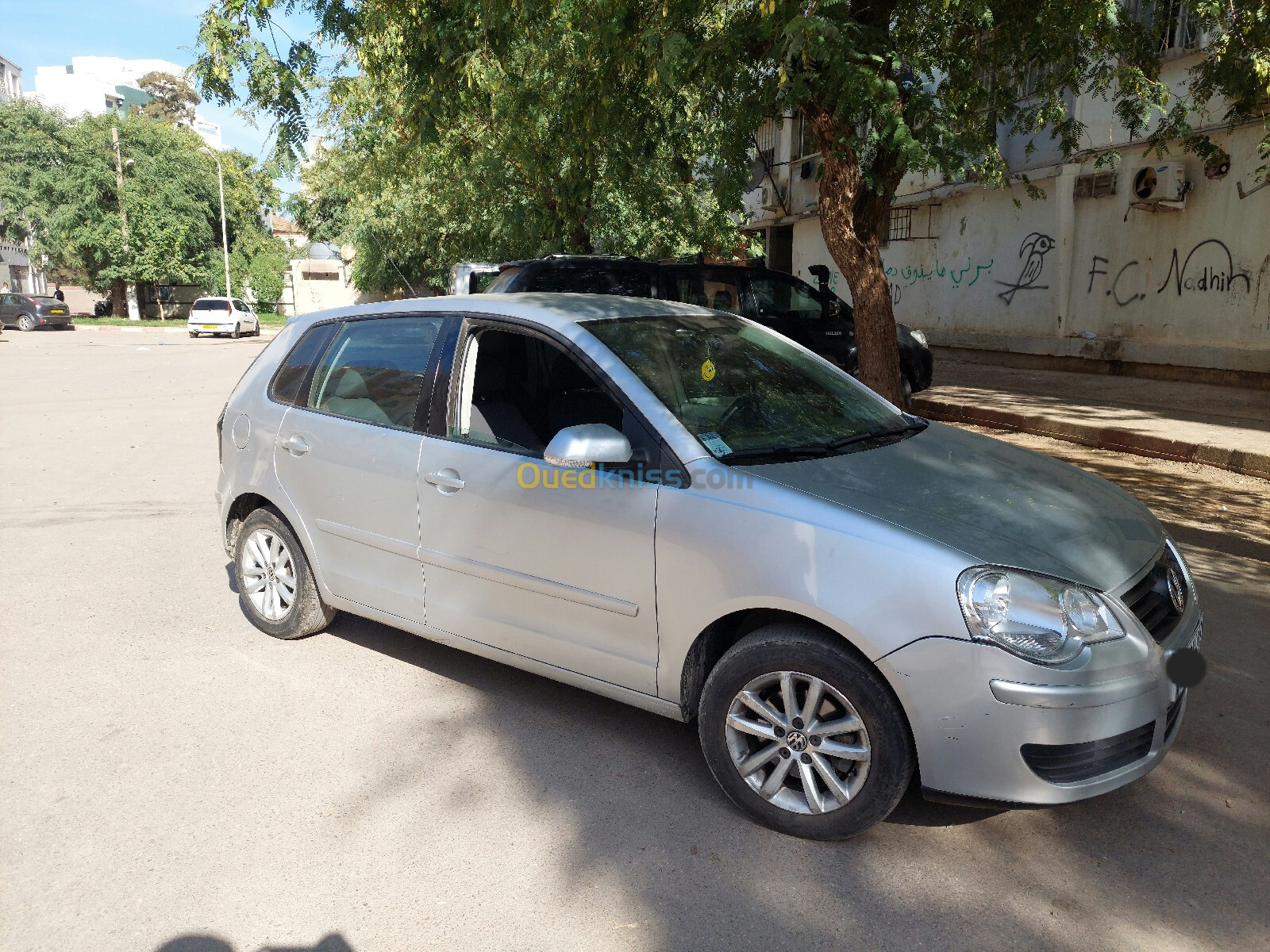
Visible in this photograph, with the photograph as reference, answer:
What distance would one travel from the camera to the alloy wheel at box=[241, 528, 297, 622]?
15.2 feet

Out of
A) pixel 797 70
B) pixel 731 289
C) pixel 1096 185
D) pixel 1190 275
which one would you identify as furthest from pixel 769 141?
pixel 797 70

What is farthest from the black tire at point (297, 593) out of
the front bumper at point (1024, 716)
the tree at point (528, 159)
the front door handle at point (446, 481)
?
the tree at point (528, 159)

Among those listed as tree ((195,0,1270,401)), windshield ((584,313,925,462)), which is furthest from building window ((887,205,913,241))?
windshield ((584,313,925,462))

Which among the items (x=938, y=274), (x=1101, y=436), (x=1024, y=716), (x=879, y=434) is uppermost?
(x=938, y=274)

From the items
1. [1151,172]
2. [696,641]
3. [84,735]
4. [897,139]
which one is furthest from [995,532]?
[1151,172]

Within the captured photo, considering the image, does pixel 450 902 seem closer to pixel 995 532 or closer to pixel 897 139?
pixel 995 532

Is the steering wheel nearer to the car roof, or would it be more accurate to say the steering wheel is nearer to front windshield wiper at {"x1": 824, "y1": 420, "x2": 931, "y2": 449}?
front windshield wiper at {"x1": 824, "y1": 420, "x2": 931, "y2": 449}

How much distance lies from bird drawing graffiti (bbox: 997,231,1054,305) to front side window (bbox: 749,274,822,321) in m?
6.52

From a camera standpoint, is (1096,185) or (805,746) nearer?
(805,746)

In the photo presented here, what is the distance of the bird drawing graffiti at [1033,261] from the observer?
1576 centimetres

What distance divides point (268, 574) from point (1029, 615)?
355 centimetres

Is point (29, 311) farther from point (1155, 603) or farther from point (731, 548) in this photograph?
point (1155, 603)

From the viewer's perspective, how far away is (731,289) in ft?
35.1

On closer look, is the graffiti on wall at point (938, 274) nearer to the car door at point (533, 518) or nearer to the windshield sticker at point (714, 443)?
the car door at point (533, 518)
